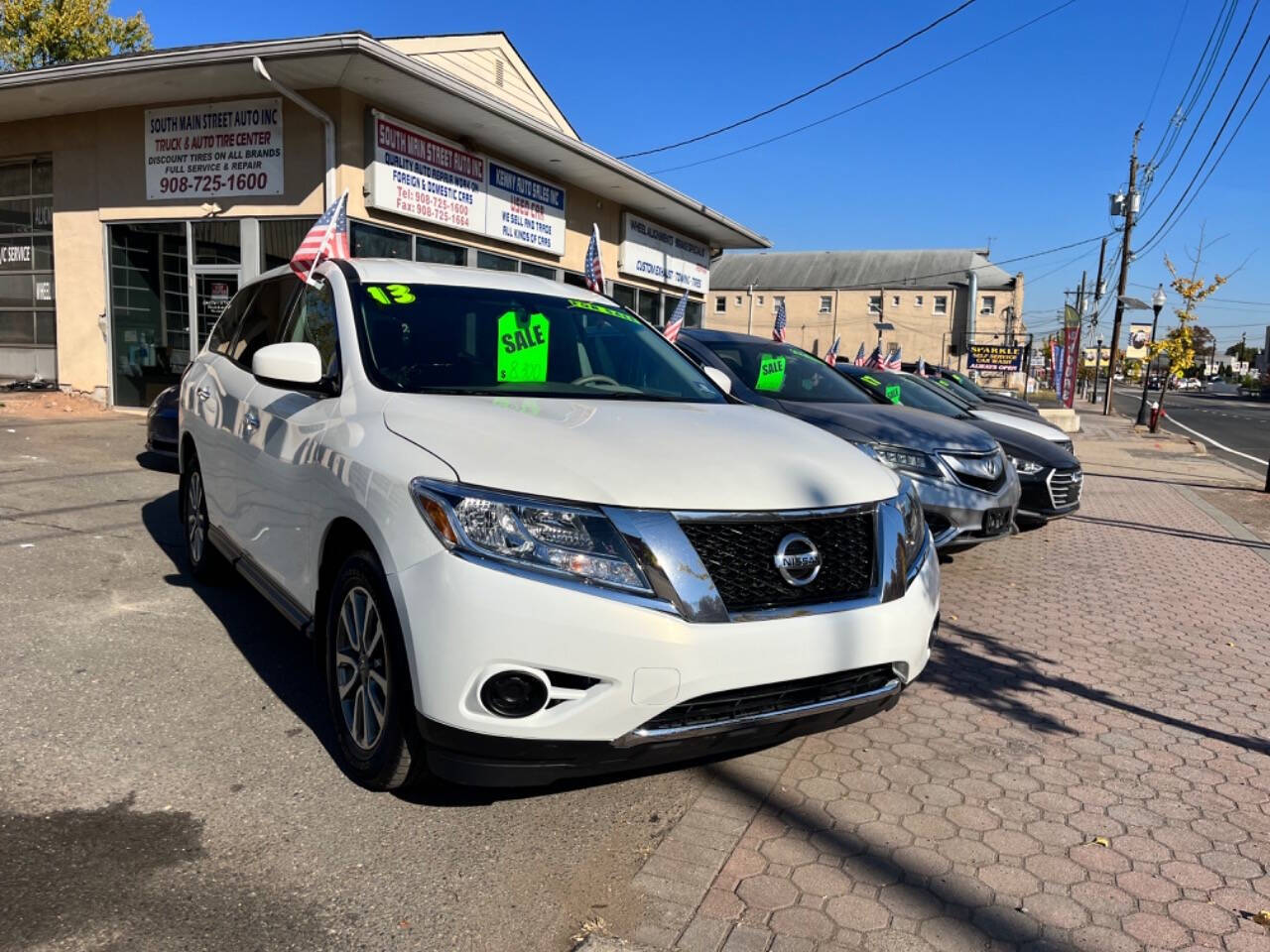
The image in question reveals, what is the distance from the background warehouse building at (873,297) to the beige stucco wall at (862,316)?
7 cm

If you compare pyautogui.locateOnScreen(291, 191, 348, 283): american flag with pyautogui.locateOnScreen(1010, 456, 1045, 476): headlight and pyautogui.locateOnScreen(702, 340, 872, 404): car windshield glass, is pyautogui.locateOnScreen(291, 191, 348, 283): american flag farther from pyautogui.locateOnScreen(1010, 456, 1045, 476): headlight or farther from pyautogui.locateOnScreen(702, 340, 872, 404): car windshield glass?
pyautogui.locateOnScreen(1010, 456, 1045, 476): headlight

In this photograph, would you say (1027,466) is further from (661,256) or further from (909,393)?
(661,256)

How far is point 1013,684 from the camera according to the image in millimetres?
4430

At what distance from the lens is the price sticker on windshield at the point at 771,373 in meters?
6.94

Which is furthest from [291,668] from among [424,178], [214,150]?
[214,150]

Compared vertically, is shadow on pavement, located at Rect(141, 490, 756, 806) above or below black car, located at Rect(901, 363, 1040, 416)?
below

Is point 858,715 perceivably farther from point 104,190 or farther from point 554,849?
point 104,190

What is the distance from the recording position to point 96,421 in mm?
12898

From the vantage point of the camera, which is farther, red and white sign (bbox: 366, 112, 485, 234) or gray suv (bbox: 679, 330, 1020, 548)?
red and white sign (bbox: 366, 112, 485, 234)

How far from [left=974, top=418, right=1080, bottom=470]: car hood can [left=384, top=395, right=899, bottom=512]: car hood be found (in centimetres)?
492

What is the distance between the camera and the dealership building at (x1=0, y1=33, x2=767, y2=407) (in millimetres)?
12094

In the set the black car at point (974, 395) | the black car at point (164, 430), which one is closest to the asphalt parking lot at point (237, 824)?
the black car at point (164, 430)

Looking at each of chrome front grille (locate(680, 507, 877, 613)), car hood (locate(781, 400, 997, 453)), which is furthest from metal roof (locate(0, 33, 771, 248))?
chrome front grille (locate(680, 507, 877, 613))

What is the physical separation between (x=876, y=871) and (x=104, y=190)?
1527 centimetres
